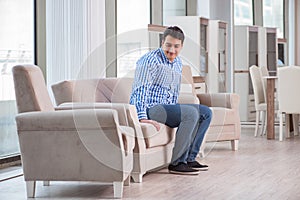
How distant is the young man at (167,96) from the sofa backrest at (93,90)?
40 centimetres

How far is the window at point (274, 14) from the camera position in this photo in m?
9.02

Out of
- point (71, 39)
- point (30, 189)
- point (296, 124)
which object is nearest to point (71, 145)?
point (30, 189)

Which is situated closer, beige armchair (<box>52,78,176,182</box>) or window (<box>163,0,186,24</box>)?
beige armchair (<box>52,78,176,182</box>)

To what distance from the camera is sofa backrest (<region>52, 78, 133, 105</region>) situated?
510cm

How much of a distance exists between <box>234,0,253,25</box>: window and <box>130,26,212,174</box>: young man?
462 centimetres

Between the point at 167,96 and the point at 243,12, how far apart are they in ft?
15.8

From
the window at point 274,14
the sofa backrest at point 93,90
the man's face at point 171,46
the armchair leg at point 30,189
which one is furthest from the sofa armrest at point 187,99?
the window at point 274,14

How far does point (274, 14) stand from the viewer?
9.13 m

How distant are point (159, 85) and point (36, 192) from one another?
1325mm

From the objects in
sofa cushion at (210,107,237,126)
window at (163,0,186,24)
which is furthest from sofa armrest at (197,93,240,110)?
window at (163,0,186,24)

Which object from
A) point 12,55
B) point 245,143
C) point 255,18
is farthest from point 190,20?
point 12,55

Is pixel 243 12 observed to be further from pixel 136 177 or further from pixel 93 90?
pixel 136 177

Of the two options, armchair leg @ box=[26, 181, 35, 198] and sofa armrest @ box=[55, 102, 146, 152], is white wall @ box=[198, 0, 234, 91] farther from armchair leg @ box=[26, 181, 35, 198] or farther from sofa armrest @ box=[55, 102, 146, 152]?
armchair leg @ box=[26, 181, 35, 198]

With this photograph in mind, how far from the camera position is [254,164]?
565 cm
